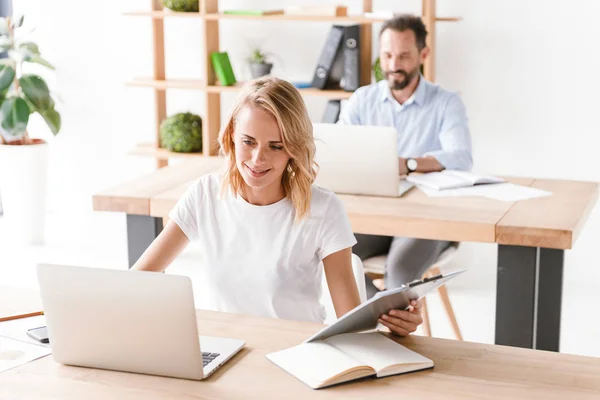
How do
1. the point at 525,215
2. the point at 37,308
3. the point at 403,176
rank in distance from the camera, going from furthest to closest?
the point at 403,176
the point at 525,215
the point at 37,308

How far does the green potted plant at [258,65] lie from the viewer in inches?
169

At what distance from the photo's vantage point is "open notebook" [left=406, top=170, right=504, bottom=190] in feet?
9.46

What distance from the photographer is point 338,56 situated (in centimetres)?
417

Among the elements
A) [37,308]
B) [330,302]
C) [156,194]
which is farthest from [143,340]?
[156,194]

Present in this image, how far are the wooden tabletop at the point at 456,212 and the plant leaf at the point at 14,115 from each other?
5.77ft

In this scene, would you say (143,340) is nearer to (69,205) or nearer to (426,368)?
(426,368)

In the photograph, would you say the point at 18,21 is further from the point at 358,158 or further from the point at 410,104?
the point at 358,158

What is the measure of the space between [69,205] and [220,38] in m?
1.41

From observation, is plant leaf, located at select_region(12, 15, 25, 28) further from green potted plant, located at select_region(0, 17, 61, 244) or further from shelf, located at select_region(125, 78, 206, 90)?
shelf, located at select_region(125, 78, 206, 90)

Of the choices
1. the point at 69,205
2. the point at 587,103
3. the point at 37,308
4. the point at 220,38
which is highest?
the point at 220,38

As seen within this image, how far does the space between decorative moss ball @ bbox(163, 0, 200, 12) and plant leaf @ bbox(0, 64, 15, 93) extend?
2.81ft

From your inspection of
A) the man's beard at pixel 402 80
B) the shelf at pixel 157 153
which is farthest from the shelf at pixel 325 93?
the man's beard at pixel 402 80

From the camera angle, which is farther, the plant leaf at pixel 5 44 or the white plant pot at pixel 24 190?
the white plant pot at pixel 24 190

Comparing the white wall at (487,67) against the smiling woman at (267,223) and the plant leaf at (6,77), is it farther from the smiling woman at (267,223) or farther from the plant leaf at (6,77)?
the smiling woman at (267,223)
